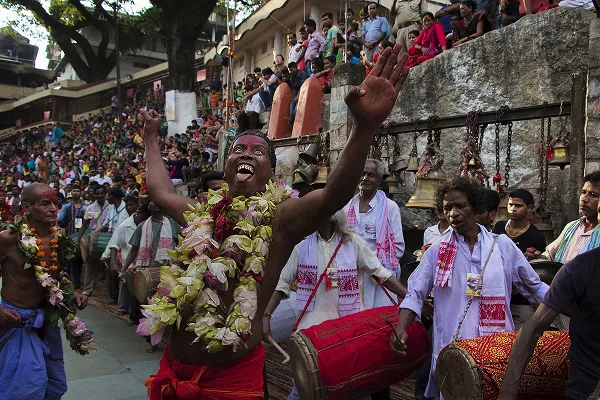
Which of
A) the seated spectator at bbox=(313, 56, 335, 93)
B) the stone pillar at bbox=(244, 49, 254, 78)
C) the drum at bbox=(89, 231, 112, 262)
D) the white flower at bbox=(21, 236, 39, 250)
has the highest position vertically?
the stone pillar at bbox=(244, 49, 254, 78)

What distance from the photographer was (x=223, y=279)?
2.71 metres

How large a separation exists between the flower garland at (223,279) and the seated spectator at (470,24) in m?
7.65

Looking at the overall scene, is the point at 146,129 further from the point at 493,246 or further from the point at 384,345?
the point at 493,246

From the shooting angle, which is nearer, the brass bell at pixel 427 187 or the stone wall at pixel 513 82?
the brass bell at pixel 427 187

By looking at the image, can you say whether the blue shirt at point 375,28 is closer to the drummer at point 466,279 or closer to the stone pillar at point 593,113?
the stone pillar at point 593,113

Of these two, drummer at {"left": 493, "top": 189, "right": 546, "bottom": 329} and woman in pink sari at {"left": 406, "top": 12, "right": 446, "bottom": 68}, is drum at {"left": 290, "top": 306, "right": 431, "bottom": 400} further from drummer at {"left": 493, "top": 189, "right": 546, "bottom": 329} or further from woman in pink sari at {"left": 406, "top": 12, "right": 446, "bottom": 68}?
woman in pink sari at {"left": 406, "top": 12, "right": 446, "bottom": 68}

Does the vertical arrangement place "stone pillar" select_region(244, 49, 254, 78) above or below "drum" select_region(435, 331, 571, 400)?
above

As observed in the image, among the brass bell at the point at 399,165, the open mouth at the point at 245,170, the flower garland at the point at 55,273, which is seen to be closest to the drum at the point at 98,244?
the brass bell at the point at 399,165

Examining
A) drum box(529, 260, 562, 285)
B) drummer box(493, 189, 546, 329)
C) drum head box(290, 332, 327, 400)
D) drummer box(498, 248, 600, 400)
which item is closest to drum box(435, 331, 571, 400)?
drummer box(498, 248, 600, 400)

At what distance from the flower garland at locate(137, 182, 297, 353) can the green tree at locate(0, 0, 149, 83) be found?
3557cm

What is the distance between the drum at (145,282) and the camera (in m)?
6.62

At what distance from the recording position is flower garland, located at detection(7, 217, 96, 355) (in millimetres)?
4445

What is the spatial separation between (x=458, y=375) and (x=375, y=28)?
33.9 ft

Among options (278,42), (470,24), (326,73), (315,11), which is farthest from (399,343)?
(278,42)
